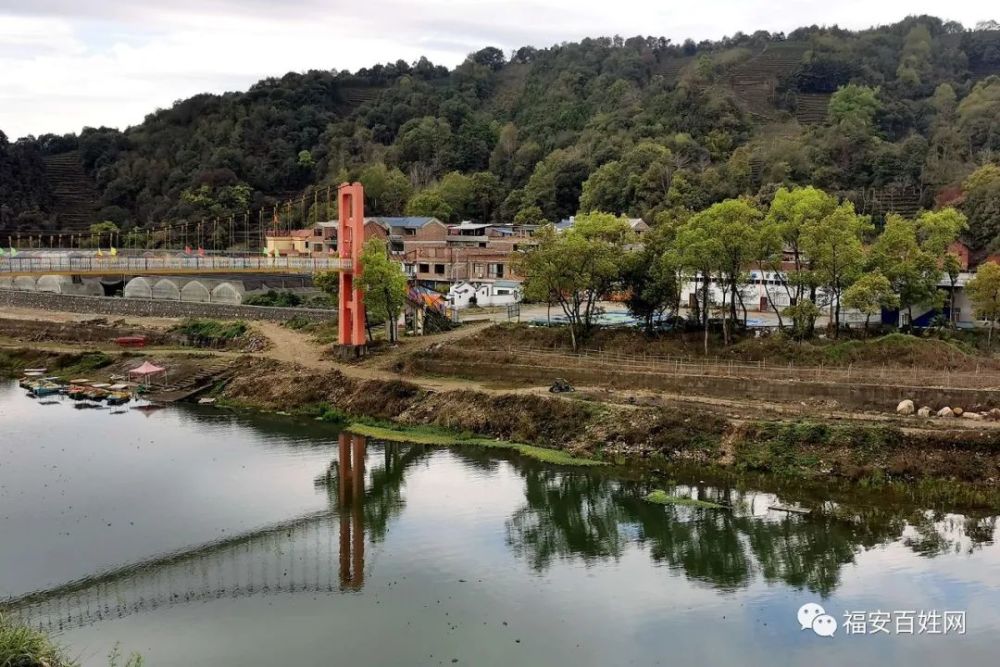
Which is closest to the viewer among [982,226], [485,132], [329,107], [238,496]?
[238,496]

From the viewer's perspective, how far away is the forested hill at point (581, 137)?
56.2m

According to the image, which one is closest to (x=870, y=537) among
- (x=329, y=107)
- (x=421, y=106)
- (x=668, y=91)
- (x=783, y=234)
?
(x=783, y=234)

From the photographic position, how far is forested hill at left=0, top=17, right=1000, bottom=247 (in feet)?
184

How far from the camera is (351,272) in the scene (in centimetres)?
3247

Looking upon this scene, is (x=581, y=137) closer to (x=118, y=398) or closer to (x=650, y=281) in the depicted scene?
(x=650, y=281)

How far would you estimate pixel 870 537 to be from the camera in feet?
63.1

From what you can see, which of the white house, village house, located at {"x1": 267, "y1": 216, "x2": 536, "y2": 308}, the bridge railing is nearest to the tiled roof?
village house, located at {"x1": 267, "y1": 216, "x2": 536, "y2": 308}

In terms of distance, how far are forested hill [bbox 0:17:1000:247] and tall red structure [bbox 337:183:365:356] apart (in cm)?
2441

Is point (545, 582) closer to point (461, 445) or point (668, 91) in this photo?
point (461, 445)

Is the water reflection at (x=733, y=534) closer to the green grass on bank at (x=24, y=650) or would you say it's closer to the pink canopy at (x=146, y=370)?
the green grass on bank at (x=24, y=650)

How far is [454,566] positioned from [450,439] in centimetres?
861

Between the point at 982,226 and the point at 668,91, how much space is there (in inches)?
1599

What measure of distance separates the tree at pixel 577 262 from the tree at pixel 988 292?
11.1 m

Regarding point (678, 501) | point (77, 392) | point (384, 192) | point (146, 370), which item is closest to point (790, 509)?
point (678, 501)
